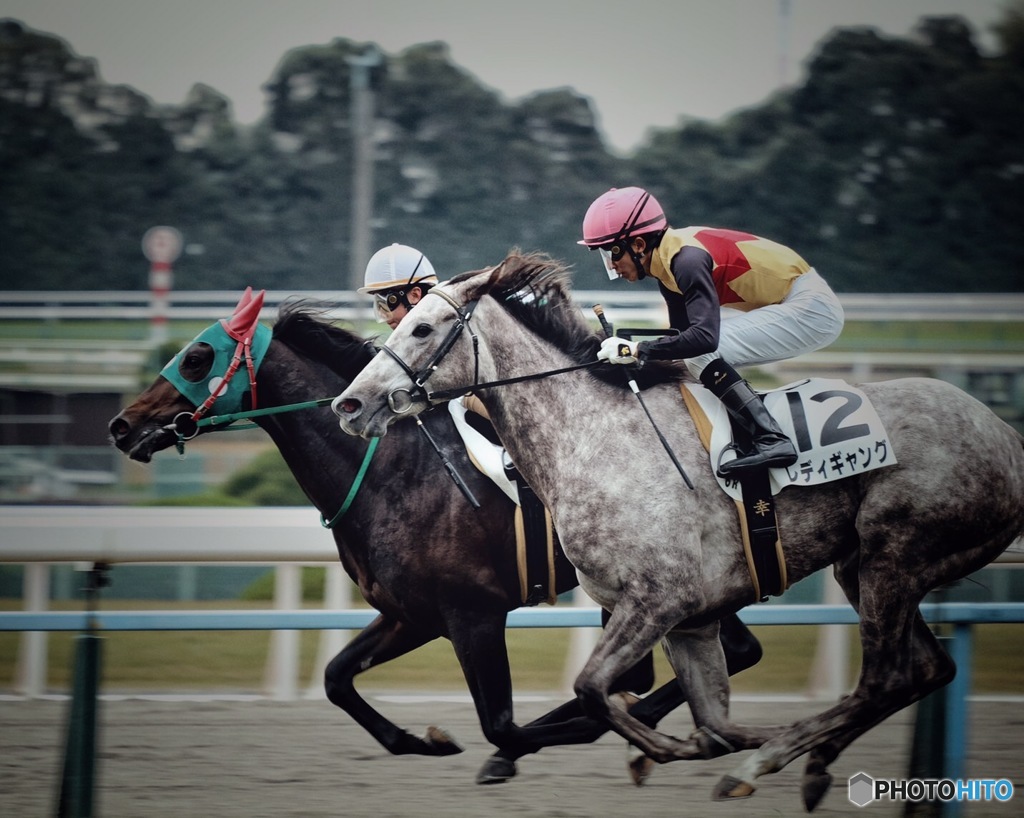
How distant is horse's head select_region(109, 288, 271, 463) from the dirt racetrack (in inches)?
36.9

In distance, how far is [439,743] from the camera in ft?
13.8

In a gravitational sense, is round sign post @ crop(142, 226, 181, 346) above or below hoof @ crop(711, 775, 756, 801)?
above

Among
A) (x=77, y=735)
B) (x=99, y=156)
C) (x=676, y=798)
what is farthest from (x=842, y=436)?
(x=99, y=156)

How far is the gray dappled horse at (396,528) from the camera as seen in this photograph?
396 centimetres

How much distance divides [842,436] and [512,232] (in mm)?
19117

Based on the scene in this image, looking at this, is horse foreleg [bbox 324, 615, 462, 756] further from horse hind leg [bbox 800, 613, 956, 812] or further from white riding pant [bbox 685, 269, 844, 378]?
white riding pant [bbox 685, 269, 844, 378]

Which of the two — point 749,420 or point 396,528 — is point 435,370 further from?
point 749,420

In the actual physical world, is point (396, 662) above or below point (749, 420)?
below

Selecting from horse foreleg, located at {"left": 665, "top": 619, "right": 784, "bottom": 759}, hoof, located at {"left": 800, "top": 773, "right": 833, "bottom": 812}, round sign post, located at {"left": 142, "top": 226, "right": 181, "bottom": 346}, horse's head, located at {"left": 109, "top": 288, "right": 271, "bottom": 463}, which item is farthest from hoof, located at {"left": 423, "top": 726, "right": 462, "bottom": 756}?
round sign post, located at {"left": 142, "top": 226, "right": 181, "bottom": 346}

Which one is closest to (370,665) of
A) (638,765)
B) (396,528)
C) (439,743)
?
(439,743)

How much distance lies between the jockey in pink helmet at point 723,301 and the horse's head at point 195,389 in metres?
1.24

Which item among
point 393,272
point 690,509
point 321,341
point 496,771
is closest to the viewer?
point 690,509

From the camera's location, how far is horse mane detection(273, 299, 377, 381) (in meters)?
4.46

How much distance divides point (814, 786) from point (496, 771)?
932mm
